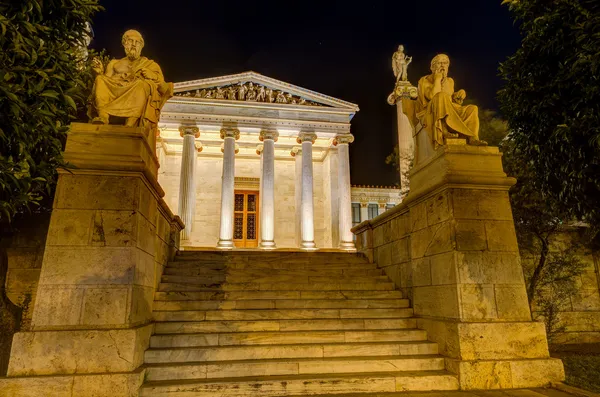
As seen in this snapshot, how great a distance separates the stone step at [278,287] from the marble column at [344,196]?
11.3 meters

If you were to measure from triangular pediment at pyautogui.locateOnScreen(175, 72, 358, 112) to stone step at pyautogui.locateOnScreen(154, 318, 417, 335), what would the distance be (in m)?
16.2

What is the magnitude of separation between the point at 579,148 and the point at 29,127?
24.0ft

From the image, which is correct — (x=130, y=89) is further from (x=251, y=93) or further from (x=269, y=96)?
(x=269, y=96)

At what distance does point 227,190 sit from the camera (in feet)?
62.0

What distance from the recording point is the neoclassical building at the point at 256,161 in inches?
752

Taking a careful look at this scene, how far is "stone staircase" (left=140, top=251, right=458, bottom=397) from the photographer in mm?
4730

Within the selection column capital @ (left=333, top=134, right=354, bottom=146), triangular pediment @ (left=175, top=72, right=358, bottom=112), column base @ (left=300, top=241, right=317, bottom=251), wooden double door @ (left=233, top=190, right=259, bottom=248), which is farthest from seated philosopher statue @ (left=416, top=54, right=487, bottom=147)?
wooden double door @ (left=233, top=190, right=259, bottom=248)

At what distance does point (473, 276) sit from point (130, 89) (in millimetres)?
5708

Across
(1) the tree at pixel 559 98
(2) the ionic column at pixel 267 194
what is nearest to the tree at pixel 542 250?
(1) the tree at pixel 559 98

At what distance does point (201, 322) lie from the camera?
5.89m

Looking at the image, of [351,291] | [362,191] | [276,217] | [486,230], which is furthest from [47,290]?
[362,191]

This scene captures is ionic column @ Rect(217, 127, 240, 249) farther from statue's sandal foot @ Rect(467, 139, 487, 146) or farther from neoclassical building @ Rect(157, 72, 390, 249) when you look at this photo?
statue's sandal foot @ Rect(467, 139, 487, 146)

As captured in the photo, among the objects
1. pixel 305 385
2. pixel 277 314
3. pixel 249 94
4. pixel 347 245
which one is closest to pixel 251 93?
pixel 249 94

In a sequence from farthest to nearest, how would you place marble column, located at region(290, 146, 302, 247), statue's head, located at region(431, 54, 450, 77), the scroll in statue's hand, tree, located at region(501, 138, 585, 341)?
marble column, located at region(290, 146, 302, 247), tree, located at region(501, 138, 585, 341), statue's head, located at region(431, 54, 450, 77), the scroll in statue's hand
